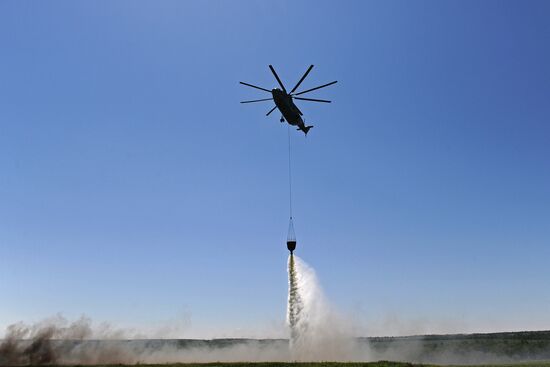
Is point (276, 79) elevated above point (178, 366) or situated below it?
above

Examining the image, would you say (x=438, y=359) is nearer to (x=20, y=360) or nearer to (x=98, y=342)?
(x=98, y=342)

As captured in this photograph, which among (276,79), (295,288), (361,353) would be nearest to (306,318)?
(295,288)

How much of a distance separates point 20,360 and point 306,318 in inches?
1629

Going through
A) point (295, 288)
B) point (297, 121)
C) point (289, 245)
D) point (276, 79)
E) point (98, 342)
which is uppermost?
point (276, 79)

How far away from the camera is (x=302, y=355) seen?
218 ft

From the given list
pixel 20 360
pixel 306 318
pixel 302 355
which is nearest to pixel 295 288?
pixel 306 318

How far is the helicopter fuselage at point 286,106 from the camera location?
164 feet

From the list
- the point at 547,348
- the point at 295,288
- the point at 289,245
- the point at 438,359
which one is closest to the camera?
the point at 289,245

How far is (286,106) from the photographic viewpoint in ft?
167

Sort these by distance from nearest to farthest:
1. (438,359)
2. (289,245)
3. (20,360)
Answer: (289,245)
(20,360)
(438,359)

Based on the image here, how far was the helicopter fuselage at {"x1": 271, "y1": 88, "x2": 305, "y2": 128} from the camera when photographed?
50.1 meters

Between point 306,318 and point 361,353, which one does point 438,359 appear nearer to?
point 361,353

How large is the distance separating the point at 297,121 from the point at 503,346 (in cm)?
10316

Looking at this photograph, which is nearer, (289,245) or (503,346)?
(289,245)
